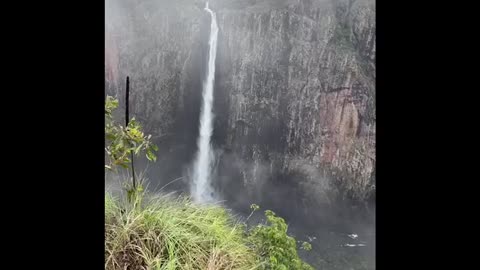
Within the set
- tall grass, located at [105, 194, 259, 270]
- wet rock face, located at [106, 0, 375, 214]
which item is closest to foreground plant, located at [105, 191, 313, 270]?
tall grass, located at [105, 194, 259, 270]

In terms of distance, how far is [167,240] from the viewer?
201 cm

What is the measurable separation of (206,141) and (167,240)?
3.20ft

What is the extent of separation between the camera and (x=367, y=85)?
2.66m

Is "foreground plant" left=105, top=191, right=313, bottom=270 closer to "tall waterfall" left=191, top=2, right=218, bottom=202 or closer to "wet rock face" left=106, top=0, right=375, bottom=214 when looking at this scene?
"tall waterfall" left=191, top=2, right=218, bottom=202

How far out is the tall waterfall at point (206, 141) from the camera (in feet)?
8.99

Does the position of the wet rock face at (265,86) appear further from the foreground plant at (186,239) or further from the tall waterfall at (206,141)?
the foreground plant at (186,239)

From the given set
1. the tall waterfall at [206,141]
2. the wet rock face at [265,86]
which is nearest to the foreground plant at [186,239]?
the tall waterfall at [206,141]

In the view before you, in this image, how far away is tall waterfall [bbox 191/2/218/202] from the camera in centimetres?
274

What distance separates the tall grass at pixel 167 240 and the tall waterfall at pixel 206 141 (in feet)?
1.07

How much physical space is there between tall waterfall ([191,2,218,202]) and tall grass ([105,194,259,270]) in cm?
33

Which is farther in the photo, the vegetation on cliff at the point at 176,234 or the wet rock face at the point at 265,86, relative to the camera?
the wet rock face at the point at 265,86
